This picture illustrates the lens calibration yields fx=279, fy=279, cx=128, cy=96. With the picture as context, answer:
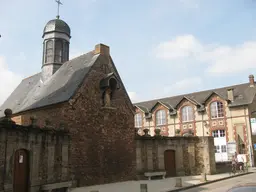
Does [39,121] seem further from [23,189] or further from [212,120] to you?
[212,120]

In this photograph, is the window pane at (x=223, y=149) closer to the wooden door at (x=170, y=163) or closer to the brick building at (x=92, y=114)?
the wooden door at (x=170, y=163)

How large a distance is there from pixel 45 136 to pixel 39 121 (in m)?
4.03

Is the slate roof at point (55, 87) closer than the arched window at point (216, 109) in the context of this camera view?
Yes

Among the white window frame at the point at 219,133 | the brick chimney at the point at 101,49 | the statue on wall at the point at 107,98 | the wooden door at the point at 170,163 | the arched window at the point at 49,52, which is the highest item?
the arched window at the point at 49,52

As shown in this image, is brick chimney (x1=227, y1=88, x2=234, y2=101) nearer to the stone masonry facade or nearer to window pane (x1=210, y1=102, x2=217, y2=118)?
window pane (x1=210, y1=102, x2=217, y2=118)

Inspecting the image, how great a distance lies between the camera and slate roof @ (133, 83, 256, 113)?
2717cm

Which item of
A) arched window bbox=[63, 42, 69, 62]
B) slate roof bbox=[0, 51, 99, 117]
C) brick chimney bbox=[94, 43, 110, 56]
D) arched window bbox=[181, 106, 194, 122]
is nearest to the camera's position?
slate roof bbox=[0, 51, 99, 117]

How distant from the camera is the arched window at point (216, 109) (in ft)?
92.4

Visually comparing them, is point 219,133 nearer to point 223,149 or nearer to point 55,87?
point 223,149

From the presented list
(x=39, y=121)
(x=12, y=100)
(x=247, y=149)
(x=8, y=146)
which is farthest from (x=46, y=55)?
(x=247, y=149)


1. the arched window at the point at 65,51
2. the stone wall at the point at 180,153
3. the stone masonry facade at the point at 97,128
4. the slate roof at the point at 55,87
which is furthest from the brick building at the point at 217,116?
the slate roof at the point at 55,87

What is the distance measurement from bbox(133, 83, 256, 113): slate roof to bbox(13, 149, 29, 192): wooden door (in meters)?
21.1

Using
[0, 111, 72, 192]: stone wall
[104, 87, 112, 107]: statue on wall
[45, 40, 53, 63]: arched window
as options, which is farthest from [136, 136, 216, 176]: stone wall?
[45, 40, 53, 63]: arched window

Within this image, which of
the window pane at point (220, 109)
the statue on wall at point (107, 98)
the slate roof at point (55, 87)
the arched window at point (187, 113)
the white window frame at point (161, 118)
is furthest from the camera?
the white window frame at point (161, 118)
